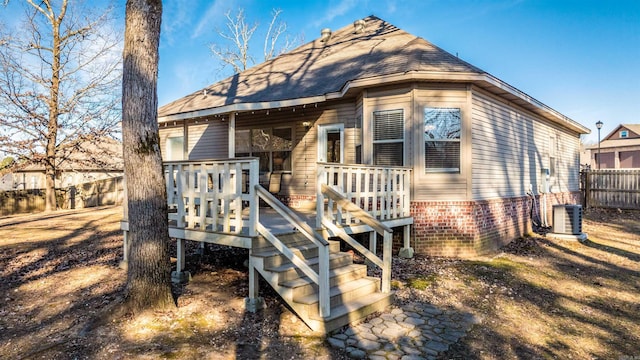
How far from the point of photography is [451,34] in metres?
18.4

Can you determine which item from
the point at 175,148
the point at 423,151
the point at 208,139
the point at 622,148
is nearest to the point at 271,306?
the point at 423,151

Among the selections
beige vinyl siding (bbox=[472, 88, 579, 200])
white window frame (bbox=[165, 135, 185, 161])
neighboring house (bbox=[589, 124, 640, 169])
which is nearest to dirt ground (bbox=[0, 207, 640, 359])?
beige vinyl siding (bbox=[472, 88, 579, 200])

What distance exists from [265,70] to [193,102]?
2767 millimetres

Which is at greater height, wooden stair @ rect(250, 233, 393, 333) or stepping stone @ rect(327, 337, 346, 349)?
wooden stair @ rect(250, 233, 393, 333)

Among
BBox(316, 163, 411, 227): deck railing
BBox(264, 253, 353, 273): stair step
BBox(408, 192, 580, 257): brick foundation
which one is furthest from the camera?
BBox(408, 192, 580, 257): brick foundation

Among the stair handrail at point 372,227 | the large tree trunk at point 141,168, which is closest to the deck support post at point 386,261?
the stair handrail at point 372,227

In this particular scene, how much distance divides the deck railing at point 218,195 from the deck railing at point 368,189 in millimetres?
1052

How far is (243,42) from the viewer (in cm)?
→ 2944

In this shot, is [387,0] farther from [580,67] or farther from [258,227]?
[258,227]

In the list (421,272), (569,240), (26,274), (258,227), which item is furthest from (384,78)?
(26,274)

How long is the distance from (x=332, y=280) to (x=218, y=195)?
1.97 metres

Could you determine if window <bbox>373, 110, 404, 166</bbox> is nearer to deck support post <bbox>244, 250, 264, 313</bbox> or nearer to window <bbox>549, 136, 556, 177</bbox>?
A: deck support post <bbox>244, 250, 264, 313</bbox>

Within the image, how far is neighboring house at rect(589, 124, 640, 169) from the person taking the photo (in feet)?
121

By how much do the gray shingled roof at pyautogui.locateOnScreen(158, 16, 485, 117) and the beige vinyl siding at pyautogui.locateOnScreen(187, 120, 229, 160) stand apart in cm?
71
